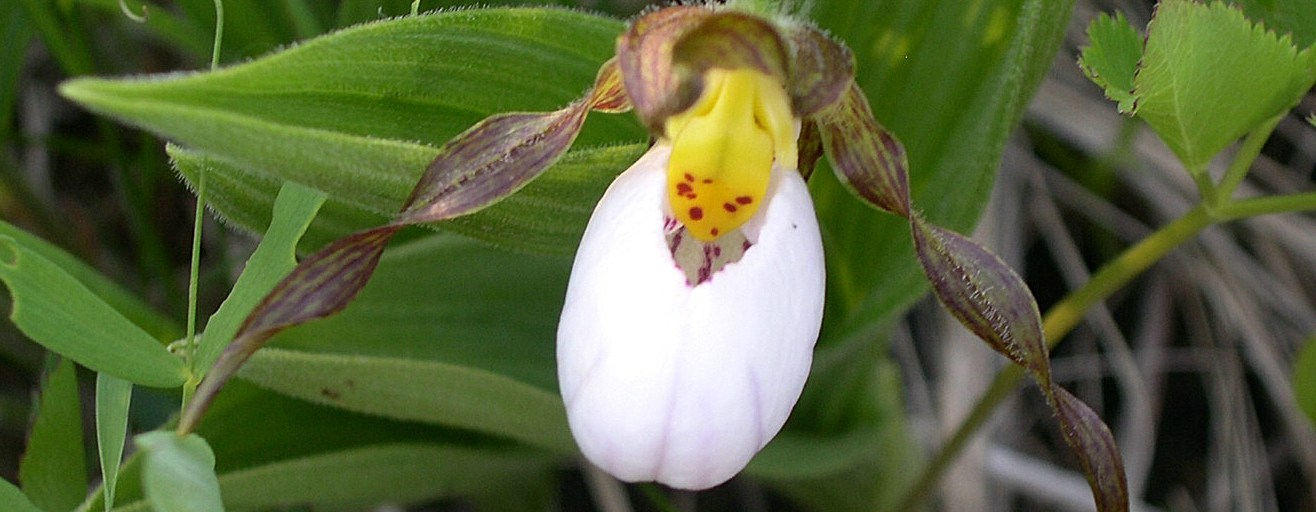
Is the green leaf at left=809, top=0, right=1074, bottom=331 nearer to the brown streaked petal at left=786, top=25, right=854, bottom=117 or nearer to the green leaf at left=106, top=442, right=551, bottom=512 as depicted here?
the brown streaked petal at left=786, top=25, right=854, bottom=117

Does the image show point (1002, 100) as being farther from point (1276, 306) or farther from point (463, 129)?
point (1276, 306)

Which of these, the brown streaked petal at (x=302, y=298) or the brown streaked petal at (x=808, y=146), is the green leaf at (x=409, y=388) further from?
the brown streaked petal at (x=808, y=146)

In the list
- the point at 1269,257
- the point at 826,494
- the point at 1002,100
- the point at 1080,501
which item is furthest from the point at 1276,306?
the point at 1002,100

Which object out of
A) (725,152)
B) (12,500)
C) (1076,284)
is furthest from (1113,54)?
(1076,284)

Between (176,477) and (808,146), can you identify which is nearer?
(176,477)

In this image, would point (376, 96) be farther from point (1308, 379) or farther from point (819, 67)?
point (1308, 379)

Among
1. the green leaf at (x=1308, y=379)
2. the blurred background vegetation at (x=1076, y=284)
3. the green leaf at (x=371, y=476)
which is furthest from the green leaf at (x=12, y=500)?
the green leaf at (x=1308, y=379)
